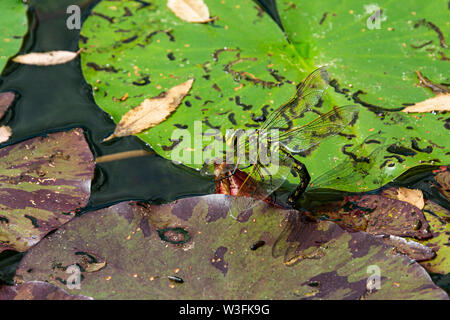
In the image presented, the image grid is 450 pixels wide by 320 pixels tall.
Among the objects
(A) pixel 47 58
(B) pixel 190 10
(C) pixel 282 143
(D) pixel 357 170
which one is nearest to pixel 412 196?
(D) pixel 357 170

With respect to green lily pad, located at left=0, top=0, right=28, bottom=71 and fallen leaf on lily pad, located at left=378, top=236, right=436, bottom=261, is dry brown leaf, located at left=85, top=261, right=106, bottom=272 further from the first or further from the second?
green lily pad, located at left=0, top=0, right=28, bottom=71

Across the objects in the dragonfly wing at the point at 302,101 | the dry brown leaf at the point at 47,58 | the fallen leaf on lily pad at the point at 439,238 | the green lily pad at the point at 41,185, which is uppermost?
the dry brown leaf at the point at 47,58

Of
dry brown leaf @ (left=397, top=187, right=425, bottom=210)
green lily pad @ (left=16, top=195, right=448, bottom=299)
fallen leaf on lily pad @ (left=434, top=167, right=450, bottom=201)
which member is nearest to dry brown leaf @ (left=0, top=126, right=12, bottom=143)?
green lily pad @ (left=16, top=195, right=448, bottom=299)

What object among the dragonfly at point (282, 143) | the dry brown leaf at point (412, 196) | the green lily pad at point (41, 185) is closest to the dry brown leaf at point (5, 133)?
the green lily pad at point (41, 185)

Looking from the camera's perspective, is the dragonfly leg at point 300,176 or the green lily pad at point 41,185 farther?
the dragonfly leg at point 300,176

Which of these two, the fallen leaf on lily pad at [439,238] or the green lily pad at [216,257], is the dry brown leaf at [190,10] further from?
the fallen leaf on lily pad at [439,238]
